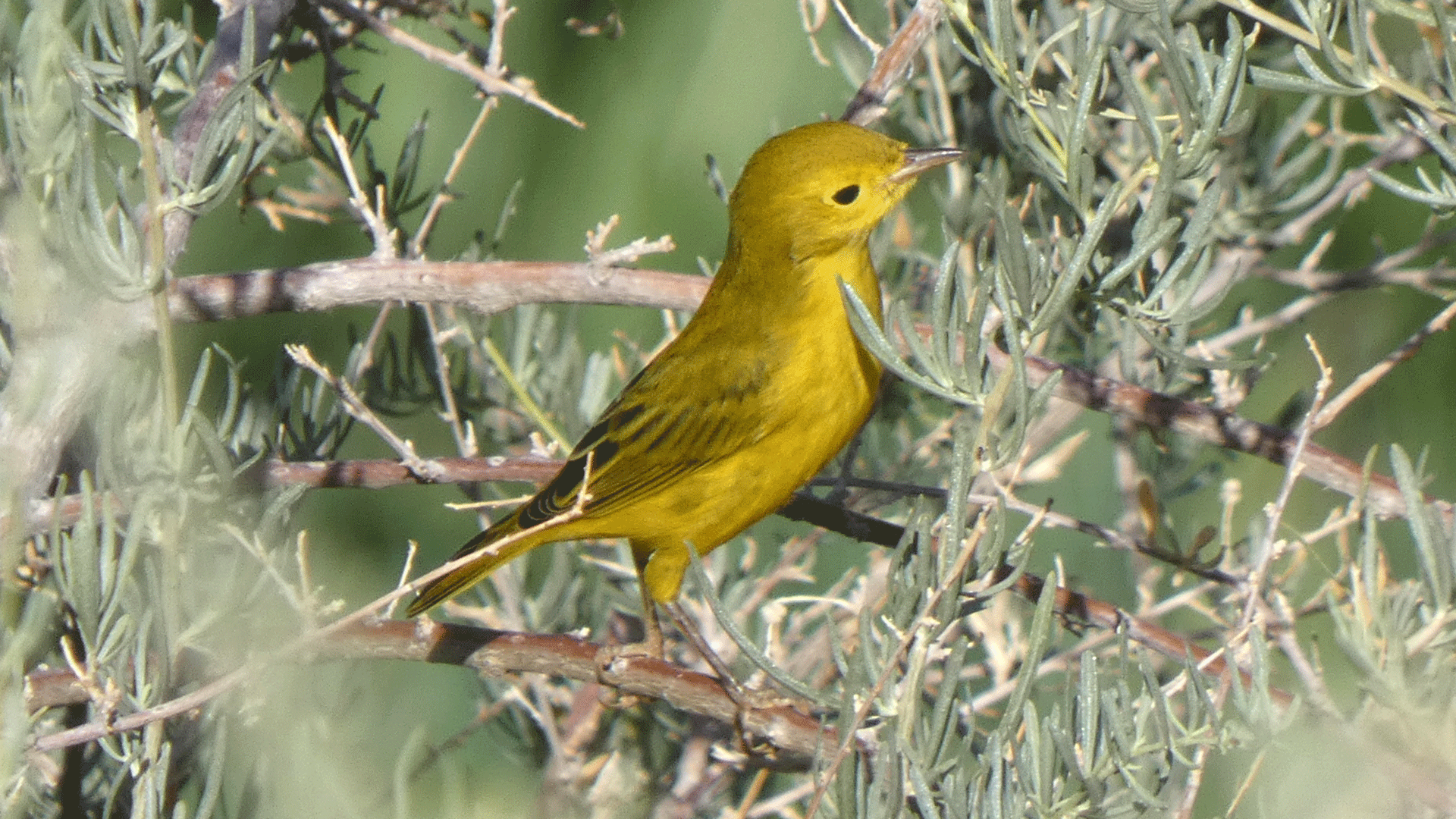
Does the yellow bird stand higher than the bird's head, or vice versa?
the bird's head

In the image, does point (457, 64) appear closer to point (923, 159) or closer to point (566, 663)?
point (923, 159)

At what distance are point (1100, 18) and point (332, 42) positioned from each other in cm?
138

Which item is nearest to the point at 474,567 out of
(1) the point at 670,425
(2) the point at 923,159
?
(1) the point at 670,425

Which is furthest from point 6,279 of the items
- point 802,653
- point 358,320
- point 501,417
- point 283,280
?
point 358,320

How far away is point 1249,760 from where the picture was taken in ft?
4.95

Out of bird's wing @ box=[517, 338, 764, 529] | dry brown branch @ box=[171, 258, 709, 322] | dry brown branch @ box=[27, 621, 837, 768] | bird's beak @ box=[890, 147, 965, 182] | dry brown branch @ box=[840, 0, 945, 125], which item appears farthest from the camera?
bird's wing @ box=[517, 338, 764, 529]

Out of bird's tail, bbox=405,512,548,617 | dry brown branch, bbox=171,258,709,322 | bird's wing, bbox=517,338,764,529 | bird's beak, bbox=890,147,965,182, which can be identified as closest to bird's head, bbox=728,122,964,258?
bird's beak, bbox=890,147,965,182

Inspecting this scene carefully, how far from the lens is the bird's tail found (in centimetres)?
256

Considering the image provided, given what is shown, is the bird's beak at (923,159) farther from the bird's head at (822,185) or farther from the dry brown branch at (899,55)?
the dry brown branch at (899,55)

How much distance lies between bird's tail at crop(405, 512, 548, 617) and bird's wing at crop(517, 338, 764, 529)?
230 mm

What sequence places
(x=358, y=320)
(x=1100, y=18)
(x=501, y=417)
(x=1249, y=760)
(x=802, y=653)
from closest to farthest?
(x=1249, y=760) < (x=1100, y=18) < (x=802, y=653) < (x=501, y=417) < (x=358, y=320)

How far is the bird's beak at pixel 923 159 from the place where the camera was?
2.55 meters

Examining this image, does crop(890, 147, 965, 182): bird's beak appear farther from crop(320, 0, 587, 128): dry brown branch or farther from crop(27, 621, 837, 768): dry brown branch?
crop(27, 621, 837, 768): dry brown branch

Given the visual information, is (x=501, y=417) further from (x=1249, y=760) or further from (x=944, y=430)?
(x=1249, y=760)
